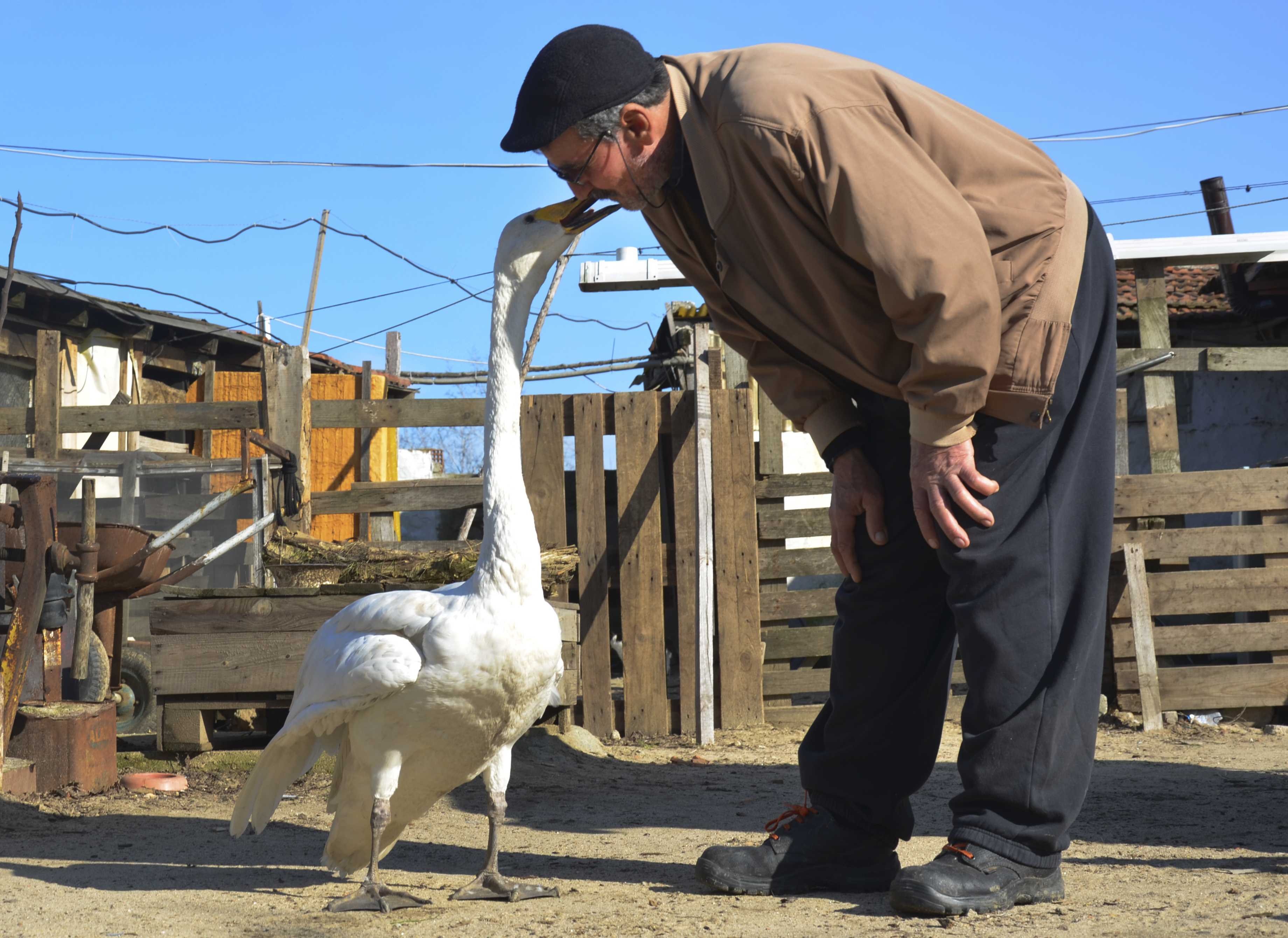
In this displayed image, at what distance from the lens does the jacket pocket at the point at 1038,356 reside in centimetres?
251

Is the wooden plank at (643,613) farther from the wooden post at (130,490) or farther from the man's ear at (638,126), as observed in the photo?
the wooden post at (130,490)

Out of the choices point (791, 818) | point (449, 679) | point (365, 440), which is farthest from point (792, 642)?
point (365, 440)

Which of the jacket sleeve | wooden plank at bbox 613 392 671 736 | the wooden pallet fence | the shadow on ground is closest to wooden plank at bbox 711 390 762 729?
wooden plank at bbox 613 392 671 736

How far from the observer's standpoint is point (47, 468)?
7.91m

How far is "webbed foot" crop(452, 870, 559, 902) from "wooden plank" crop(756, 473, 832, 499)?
402cm

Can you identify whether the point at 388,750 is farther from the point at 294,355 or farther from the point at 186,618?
the point at 294,355

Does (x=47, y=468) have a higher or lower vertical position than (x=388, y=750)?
higher

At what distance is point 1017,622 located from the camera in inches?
104

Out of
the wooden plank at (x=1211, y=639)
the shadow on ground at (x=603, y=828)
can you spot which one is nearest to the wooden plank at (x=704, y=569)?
the shadow on ground at (x=603, y=828)

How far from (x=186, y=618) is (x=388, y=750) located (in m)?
2.84

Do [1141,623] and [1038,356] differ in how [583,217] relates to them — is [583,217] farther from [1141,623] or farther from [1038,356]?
[1141,623]

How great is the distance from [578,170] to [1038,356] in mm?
1160

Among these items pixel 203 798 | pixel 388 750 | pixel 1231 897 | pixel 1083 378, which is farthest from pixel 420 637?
pixel 203 798

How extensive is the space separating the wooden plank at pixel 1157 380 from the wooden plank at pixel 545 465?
3.80 meters
